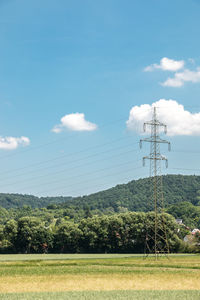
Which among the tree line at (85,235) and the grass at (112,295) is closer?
the grass at (112,295)

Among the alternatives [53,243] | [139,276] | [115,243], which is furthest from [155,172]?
[53,243]

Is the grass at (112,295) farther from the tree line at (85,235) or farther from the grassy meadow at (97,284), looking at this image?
the tree line at (85,235)

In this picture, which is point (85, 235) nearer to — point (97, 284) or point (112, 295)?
point (97, 284)

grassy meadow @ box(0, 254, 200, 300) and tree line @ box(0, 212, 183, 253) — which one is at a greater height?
tree line @ box(0, 212, 183, 253)

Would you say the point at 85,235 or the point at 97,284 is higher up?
the point at 85,235

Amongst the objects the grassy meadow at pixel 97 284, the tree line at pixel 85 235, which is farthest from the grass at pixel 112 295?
the tree line at pixel 85 235

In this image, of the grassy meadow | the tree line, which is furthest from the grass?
the tree line

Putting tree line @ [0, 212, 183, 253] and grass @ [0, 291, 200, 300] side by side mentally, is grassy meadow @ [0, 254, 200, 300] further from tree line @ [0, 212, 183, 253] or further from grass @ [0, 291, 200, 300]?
tree line @ [0, 212, 183, 253]

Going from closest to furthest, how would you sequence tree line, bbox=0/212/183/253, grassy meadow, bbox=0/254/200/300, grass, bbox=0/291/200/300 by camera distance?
grass, bbox=0/291/200/300, grassy meadow, bbox=0/254/200/300, tree line, bbox=0/212/183/253

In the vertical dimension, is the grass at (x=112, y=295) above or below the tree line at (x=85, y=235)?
below

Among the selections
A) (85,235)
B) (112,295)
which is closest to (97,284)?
(112,295)

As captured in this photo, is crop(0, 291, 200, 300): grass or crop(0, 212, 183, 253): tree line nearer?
crop(0, 291, 200, 300): grass

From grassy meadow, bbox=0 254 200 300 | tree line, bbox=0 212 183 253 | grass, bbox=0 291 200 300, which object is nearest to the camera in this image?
grass, bbox=0 291 200 300

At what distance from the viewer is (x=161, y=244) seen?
95.2m
